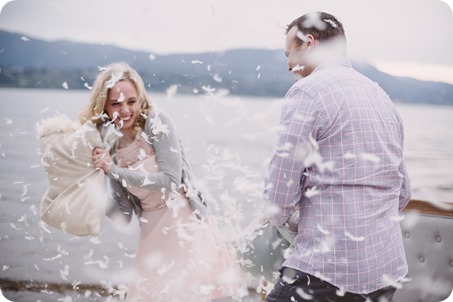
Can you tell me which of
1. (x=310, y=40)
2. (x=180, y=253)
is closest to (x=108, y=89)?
(x=180, y=253)

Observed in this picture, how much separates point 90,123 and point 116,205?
0.97ft

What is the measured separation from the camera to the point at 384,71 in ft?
6.14

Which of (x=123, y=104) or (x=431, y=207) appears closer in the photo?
(x=123, y=104)

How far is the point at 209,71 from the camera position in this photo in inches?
73.5

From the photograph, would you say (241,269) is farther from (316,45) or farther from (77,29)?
(77,29)

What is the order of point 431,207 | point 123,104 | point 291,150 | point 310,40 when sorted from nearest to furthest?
point 291,150, point 310,40, point 123,104, point 431,207

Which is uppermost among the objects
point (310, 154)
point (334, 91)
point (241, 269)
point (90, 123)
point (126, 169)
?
point (334, 91)

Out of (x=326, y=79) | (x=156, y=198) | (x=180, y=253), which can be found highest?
(x=326, y=79)

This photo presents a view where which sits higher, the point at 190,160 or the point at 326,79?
the point at 326,79

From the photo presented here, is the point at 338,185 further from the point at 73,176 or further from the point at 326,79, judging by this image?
the point at 73,176

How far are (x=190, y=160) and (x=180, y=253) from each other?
1.06 ft

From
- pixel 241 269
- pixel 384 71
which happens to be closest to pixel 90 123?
pixel 241 269

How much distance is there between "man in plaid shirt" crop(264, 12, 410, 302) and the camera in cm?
129

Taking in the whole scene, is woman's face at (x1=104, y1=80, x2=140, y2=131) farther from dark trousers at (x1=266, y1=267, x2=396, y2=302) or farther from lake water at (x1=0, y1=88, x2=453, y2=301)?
dark trousers at (x1=266, y1=267, x2=396, y2=302)
